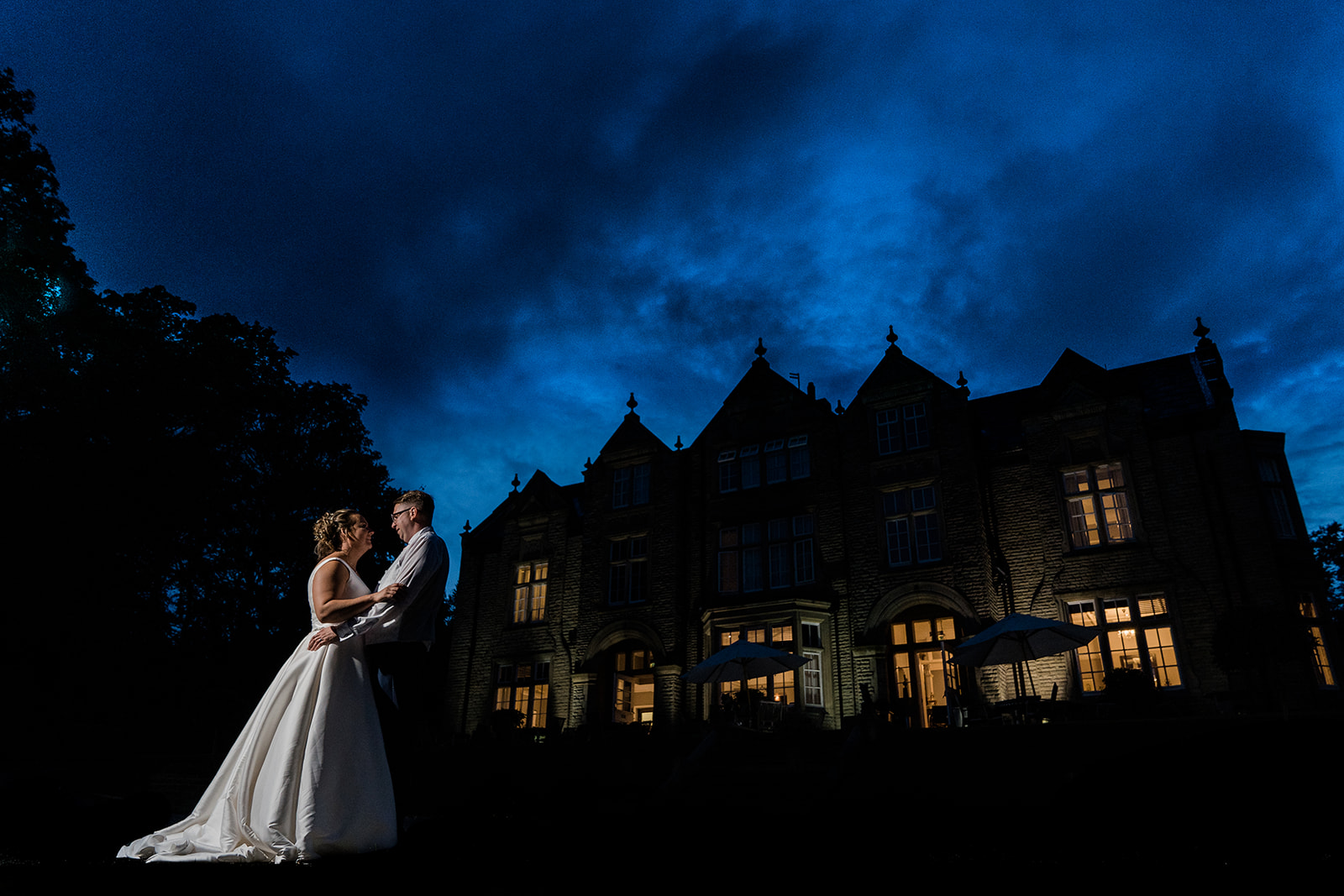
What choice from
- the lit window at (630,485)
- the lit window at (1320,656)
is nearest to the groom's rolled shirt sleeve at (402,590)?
the lit window at (1320,656)

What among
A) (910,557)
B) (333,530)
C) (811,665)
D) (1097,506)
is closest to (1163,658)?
(1097,506)

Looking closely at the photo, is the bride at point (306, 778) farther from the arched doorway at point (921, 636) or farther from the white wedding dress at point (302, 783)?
the arched doorway at point (921, 636)

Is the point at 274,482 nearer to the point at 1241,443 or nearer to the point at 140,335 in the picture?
the point at 140,335

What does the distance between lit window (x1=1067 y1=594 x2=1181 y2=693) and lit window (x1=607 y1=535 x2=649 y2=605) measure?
11.8 meters

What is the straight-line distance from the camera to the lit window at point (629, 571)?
77.3 feet

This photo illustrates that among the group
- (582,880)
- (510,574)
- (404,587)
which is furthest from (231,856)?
(510,574)

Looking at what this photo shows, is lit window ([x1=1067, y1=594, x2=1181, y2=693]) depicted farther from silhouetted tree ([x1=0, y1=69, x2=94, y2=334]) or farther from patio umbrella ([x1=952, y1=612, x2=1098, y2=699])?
silhouetted tree ([x1=0, y1=69, x2=94, y2=334])

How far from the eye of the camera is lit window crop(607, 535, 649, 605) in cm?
2355

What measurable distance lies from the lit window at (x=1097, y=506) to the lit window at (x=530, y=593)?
1585 cm

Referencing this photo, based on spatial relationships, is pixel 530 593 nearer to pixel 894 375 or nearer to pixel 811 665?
pixel 811 665

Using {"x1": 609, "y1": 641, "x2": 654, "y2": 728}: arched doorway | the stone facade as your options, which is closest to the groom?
the stone facade

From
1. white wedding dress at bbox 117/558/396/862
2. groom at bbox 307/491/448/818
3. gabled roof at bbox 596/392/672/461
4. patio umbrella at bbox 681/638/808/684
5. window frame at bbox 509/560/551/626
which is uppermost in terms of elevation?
gabled roof at bbox 596/392/672/461

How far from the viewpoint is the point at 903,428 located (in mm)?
21203

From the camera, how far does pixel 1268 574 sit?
1652cm
